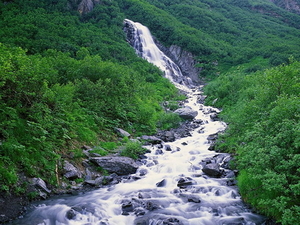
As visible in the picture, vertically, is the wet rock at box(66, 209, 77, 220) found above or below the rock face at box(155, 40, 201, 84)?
below

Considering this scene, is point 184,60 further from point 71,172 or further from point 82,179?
point 71,172

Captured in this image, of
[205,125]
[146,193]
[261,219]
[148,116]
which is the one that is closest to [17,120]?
[146,193]

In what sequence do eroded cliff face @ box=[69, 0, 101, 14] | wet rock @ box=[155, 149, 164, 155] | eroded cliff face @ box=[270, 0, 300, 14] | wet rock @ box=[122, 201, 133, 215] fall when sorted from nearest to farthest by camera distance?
wet rock @ box=[122, 201, 133, 215] → wet rock @ box=[155, 149, 164, 155] → eroded cliff face @ box=[69, 0, 101, 14] → eroded cliff face @ box=[270, 0, 300, 14]

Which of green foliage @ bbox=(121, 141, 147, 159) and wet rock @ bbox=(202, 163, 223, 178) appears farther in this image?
green foliage @ bbox=(121, 141, 147, 159)

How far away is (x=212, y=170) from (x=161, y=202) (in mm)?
3630

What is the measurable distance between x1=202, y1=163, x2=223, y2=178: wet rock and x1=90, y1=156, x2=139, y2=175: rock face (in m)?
3.71

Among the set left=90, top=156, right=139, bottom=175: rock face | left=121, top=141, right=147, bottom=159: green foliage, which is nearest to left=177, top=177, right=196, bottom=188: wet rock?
left=90, top=156, right=139, bottom=175: rock face

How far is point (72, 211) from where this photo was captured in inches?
352

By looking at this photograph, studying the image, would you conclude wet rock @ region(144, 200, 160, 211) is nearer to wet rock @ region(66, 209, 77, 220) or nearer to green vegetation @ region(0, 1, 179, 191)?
wet rock @ region(66, 209, 77, 220)

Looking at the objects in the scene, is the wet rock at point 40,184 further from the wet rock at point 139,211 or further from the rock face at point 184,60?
the rock face at point 184,60

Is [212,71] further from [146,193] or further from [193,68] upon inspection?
[146,193]

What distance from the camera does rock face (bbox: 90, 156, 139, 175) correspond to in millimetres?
12578

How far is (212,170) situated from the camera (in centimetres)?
1234

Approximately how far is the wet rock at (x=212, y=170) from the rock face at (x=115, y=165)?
146 inches
